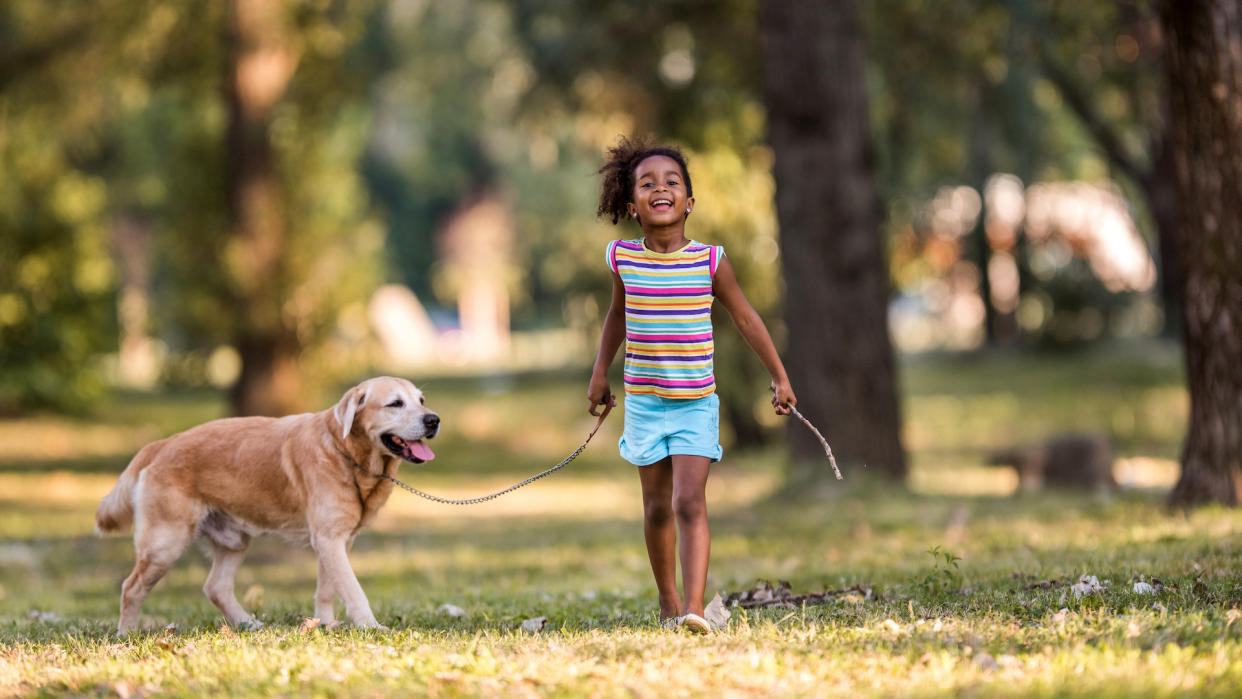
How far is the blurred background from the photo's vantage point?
17500 millimetres

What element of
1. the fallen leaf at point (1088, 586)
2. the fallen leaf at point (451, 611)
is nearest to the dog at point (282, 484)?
the fallen leaf at point (451, 611)

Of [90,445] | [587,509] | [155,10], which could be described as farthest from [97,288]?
[587,509]

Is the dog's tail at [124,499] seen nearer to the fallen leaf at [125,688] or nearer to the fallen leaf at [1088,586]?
the fallen leaf at [125,688]

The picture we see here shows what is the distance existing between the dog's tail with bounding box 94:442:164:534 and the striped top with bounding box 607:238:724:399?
2569 millimetres

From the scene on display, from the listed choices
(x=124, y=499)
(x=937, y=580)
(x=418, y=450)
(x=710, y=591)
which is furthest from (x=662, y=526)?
(x=124, y=499)

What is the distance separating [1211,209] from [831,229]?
470 cm

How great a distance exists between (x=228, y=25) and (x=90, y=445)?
9.18m

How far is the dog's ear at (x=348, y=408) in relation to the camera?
6.41m

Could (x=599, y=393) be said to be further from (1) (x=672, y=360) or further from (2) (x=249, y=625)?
(2) (x=249, y=625)

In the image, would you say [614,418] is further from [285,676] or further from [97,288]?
[285,676]

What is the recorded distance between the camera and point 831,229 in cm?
1374

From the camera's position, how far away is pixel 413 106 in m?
49.2

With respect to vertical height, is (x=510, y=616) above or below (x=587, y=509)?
above

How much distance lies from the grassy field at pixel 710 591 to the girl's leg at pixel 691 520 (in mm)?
284
